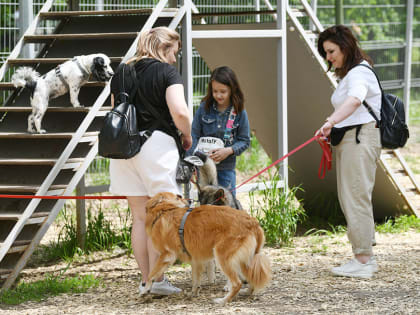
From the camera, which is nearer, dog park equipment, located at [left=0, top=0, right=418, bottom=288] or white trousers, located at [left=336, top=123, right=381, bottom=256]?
white trousers, located at [left=336, top=123, right=381, bottom=256]

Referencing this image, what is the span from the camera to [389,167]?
24.6ft

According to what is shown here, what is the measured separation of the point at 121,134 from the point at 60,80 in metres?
1.35

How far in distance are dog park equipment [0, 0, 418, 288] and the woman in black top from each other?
Result: 0.78 meters

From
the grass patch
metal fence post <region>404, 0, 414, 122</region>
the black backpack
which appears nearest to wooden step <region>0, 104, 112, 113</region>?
the grass patch

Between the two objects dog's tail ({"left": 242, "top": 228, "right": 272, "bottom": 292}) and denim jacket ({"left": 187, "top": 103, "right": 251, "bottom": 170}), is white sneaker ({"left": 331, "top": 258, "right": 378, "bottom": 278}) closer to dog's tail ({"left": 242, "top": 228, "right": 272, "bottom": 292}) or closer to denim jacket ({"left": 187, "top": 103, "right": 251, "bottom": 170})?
dog's tail ({"left": 242, "top": 228, "right": 272, "bottom": 292})

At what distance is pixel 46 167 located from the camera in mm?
5625

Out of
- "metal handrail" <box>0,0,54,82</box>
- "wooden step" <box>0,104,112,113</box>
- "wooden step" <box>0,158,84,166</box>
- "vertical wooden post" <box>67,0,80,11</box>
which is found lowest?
"wooden step" <box>0,158,84,166</box>

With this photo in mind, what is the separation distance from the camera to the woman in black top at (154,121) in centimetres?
454

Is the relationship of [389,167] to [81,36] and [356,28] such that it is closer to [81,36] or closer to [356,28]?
[81,36]

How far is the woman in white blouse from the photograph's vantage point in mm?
5105

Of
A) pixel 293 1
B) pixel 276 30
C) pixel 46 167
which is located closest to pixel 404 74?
pixel 293 1

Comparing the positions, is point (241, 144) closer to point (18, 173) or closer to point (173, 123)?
point (173, 123)

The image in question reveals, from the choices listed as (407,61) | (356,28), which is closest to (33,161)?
(407,61)

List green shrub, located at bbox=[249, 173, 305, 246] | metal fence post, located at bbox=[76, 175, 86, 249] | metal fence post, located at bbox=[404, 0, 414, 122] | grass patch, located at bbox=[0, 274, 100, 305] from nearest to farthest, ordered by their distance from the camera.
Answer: grass patch, located at bbox=[0, 274, 100, 305], green shrub, located at bbox=[249, 173, 305, 246], metal fence post, located at bbox=[76, 175, 86, 249], metal fence post, located at bbox=[404, 0, 414, 122]
